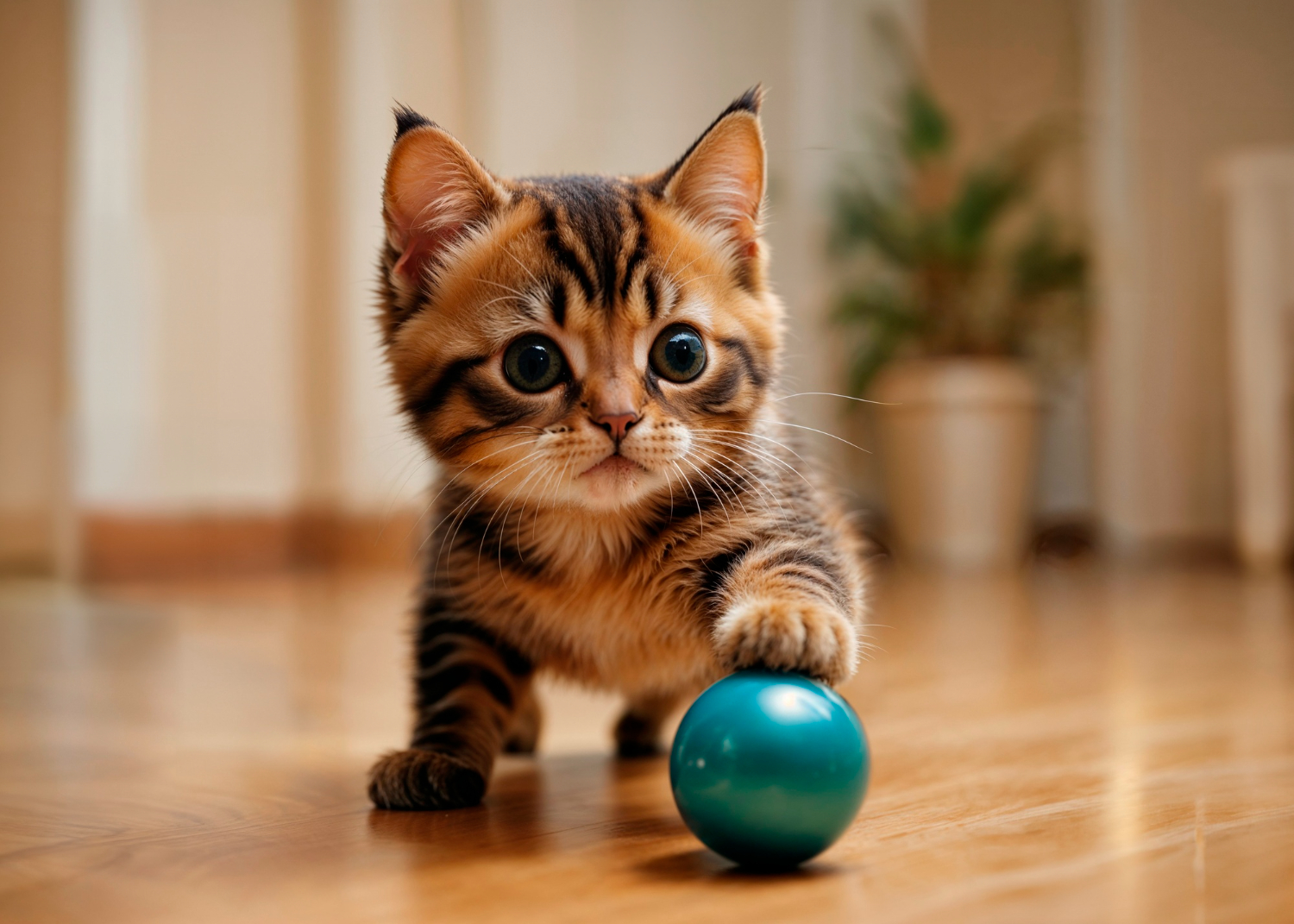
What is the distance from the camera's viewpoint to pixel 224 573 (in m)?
3.92

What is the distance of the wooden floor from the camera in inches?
35.3

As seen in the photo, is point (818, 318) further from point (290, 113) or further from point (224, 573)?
point (224, 573)

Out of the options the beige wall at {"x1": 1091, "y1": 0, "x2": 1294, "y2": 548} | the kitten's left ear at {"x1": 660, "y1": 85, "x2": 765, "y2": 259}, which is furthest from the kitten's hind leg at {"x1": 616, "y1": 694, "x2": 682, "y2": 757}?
the beige wall at {"x1": 1091, "y1": 0, "x2": 1294, "y2": 548}

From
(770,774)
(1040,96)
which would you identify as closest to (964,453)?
(1040,96)

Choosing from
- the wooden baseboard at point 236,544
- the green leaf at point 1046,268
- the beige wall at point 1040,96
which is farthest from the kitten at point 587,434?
the beige wall at point 1040,96

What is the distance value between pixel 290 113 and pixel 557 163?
1052mm

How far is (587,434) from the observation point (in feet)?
3.58

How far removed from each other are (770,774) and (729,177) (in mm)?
665

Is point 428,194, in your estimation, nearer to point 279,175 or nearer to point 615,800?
point 615,800

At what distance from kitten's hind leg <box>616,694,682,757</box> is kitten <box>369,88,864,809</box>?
0.15 metres

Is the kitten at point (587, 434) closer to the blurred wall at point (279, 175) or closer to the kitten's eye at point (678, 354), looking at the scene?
the kitten's eye at point (678, 354)

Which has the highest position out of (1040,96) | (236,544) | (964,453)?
(1040,96)

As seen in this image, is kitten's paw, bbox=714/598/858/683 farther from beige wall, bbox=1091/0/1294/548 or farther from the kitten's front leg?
beige wall, bbox=1091/0/1294/548

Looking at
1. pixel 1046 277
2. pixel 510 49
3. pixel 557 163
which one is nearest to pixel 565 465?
pixel 557 163
